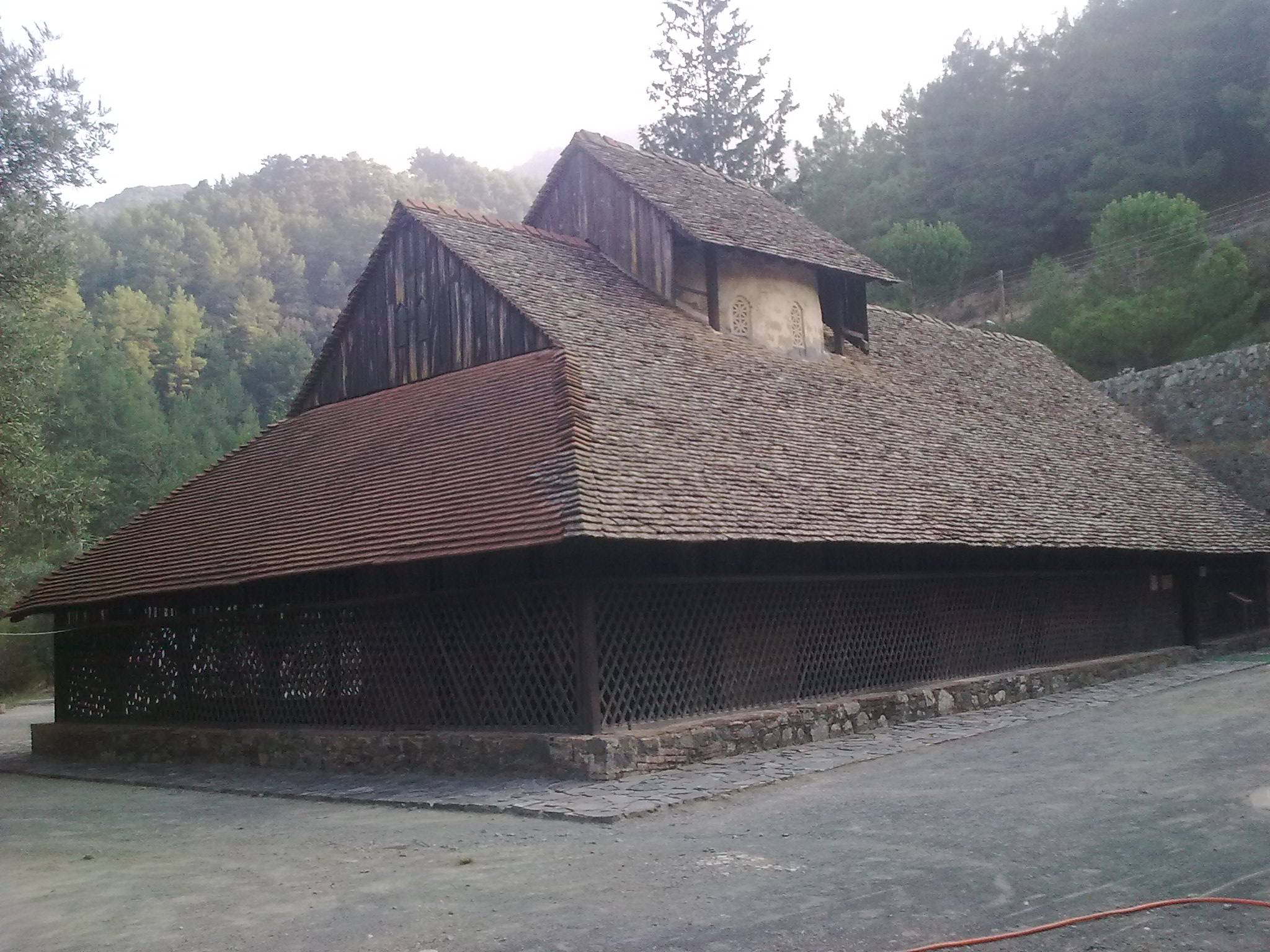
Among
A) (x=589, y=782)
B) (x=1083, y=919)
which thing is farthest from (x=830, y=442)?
(x=1083, y=919)

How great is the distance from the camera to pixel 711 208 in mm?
18875

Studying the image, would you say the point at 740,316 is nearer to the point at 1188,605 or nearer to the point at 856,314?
the point at 856,314

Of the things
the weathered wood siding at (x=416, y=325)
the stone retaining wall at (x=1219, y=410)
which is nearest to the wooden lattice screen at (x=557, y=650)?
the weathered wood siding at (x=416, y=325)

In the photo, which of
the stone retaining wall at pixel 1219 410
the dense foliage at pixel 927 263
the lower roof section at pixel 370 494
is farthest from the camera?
the dense foliage at pixel 927 263

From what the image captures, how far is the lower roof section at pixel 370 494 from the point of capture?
12.0 meters

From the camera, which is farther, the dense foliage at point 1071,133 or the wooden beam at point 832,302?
the dense foliage at point 1071,133

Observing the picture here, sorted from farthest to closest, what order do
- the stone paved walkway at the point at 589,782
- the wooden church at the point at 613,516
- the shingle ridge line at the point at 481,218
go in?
the shingle ridge line at the point at 481,218 < the wooden church at the point at 613,516 < the stone paved walkway at the point at 589,782

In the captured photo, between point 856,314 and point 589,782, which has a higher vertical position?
point 856,314

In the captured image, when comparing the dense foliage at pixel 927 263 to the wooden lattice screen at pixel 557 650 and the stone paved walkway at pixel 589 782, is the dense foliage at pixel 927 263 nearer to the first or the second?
the wooden lattice screen at pixel 557 650

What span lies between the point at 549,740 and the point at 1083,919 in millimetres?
6368

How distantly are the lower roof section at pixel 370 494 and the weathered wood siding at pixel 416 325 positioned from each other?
0.26 meters

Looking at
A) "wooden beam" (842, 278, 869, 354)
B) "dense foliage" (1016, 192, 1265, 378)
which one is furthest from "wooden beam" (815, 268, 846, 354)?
"dense foliage" (1016, 192, 1265, 378)

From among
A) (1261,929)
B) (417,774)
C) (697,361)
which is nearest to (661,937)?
(1261,929)

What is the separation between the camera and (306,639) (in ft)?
47.3
